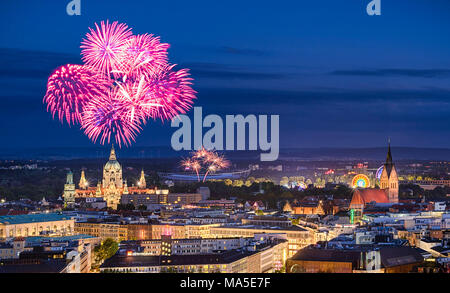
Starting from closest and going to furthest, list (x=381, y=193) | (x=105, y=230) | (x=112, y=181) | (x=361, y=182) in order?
(x=105, y=230), (x=381, y=193), (x=361, y=182), (x=112, y=181)

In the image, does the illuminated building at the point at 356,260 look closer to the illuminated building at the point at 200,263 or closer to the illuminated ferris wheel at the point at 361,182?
the illuminated building at the point at 200,263

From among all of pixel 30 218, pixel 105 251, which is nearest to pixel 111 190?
pixel 30 218

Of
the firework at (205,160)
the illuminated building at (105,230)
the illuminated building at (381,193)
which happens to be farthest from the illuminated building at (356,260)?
the illuminated building at (381,193)

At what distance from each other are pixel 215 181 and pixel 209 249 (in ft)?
168

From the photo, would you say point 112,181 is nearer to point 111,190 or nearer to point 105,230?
point 111,190

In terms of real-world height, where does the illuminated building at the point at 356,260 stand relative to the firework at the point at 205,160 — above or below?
below

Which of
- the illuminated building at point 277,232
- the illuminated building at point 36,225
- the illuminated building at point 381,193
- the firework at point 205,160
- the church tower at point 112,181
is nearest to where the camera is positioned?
the illuminated building at point 277,232

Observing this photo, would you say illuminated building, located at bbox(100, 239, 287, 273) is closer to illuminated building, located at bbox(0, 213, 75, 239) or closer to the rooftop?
illuminated building, located at bbox(0, 213, 75, 239)

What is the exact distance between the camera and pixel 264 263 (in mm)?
33688

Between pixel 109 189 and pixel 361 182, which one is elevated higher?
pixel 361 182
